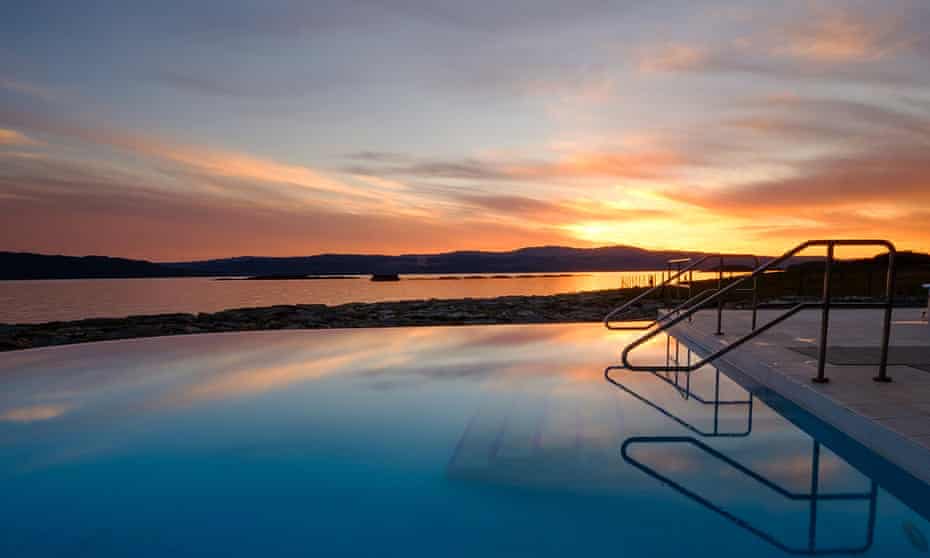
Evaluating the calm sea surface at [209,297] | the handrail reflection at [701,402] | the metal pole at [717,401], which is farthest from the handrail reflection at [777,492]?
the calm sea surface at [209,297]

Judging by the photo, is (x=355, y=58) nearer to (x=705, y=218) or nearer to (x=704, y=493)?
(x=704, y=493)

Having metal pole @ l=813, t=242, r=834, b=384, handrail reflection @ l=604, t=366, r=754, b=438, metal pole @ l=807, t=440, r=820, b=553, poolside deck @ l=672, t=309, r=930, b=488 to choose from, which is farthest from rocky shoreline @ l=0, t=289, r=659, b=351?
metal pole @ l=807, t=440, r=820, b=553

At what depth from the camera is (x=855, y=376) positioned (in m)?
4.12

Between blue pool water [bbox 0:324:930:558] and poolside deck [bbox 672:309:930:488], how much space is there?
143mm

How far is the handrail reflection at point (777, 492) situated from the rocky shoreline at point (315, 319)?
24.7 ft

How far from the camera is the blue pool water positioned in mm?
2414

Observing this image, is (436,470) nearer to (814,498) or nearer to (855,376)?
(814,498)

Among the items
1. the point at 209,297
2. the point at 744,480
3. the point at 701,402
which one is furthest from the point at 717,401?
the point at 209,297

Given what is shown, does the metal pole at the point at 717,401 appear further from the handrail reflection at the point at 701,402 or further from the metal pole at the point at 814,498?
the metal pole at the point at 814,498

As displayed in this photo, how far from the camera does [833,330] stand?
23.6 ft

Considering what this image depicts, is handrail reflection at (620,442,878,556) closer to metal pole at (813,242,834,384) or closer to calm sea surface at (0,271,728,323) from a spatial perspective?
metal pole at (813,242,834,384)

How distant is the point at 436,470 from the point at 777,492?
6.52 ft

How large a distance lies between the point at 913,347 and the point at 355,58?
1024 centimetres

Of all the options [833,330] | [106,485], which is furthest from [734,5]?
[106,485]
